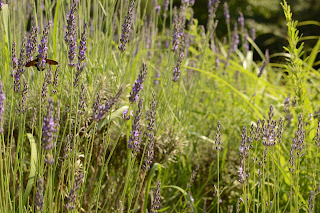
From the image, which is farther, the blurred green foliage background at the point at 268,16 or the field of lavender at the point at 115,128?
the blurred green foliage background at the point at 268,16

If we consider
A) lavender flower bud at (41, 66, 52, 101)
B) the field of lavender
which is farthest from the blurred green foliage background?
lavender flower bud at (41, 66, 52, 101)

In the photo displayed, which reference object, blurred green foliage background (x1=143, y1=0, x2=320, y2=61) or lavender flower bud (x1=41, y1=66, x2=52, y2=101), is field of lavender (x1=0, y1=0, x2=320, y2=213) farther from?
blurred green foliage background (x1=143, y1=0, x2=320, y2=61)

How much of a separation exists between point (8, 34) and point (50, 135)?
1.02m

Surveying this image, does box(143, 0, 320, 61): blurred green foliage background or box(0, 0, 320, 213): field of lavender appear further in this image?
box(143, 0, 320, 61): blurred green foliage background

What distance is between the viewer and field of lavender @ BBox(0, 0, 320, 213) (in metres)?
1.48

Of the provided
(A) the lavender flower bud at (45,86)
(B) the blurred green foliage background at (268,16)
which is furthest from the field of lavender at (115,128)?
(B) the blurred green foliage background at (268,16)

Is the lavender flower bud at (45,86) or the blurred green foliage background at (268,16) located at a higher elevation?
the lavender flower bud at (45,86)

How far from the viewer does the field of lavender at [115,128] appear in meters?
1.48

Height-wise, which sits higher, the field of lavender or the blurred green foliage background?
the field of lavender

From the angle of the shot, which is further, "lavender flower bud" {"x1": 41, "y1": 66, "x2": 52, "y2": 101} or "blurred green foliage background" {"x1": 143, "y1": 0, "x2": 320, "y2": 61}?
"blurred green foliage background" {"x1": 143, "y1": 0, "x2": 320, "y2": 61}

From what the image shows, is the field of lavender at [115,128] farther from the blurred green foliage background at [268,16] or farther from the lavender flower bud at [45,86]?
the blurred green foliage background at [268,16]

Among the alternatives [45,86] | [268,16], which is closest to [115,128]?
[45,86]

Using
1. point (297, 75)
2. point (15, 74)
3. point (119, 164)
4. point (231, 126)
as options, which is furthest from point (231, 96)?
point (15, 74)

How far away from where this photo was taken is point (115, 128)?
2355mm
